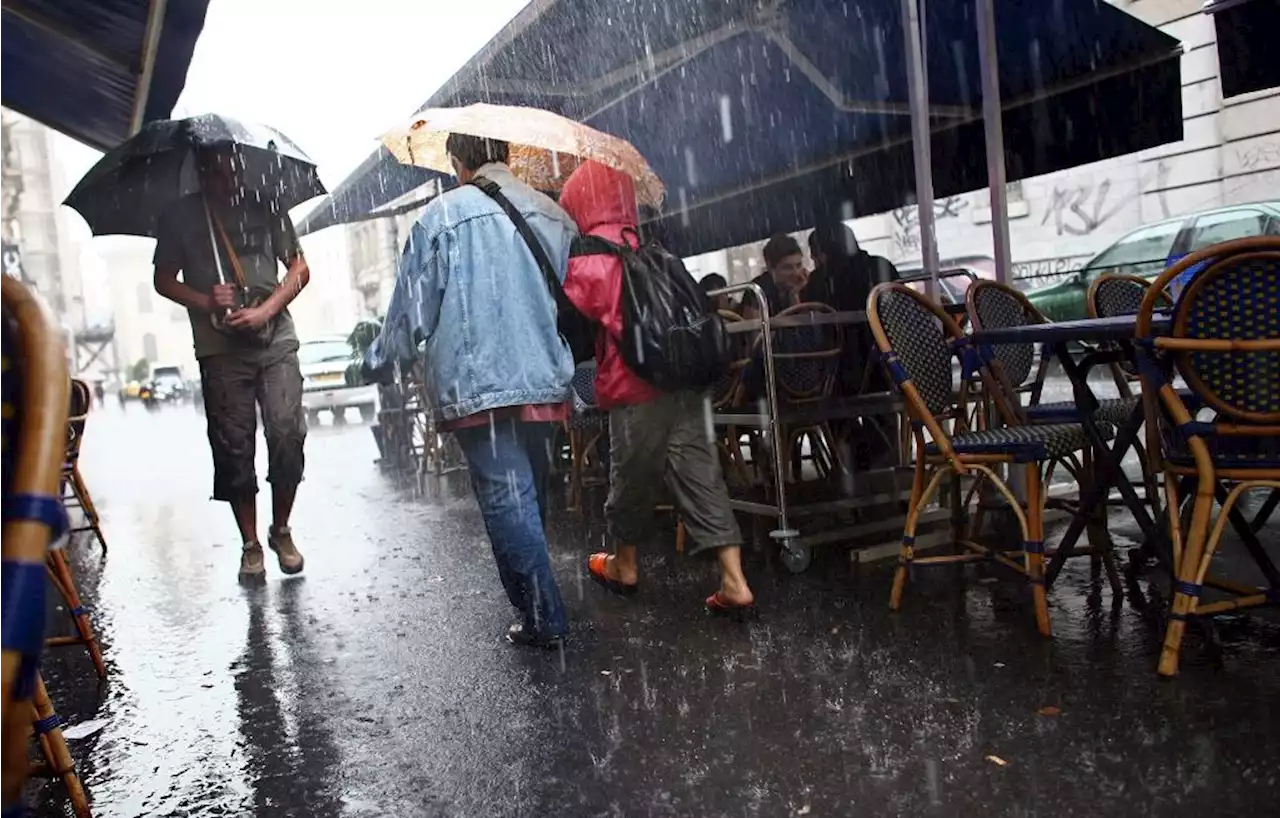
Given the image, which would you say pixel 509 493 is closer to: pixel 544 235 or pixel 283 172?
pixel 544 235

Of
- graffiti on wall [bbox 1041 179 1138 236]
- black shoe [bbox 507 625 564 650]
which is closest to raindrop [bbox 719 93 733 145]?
black shoe [bbox 507 625 564 650]

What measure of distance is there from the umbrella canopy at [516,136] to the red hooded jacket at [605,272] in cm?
9

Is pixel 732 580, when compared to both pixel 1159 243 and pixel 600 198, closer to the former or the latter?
pixel 600 198

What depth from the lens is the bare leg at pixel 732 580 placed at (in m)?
4.27

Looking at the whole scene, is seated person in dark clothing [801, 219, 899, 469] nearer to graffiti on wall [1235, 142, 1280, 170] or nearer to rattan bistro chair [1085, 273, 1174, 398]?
rattan bistro chair [1085, 273, 1174, 398]

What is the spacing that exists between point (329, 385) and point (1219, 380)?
20.1 meters

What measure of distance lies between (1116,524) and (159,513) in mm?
7692

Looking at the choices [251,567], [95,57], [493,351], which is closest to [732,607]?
[493,351]

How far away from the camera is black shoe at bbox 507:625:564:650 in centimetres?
408

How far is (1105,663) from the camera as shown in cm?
342

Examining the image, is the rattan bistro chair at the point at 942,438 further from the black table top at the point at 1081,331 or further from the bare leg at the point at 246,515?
the bare leg at the point at 246,515

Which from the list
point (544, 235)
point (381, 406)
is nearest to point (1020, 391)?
point (544, 235)

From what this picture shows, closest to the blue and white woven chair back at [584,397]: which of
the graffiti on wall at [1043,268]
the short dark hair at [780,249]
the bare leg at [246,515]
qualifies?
the short dark hair at [780,249]

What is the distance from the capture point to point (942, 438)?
157 inches
